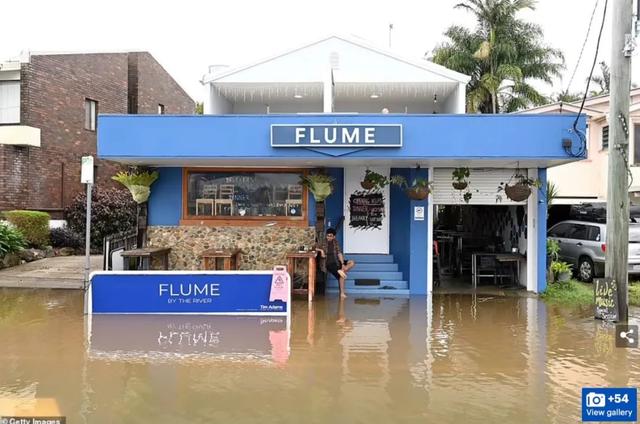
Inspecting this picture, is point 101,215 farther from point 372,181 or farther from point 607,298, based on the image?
point 607,298

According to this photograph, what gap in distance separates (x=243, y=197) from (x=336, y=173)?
7.09ft

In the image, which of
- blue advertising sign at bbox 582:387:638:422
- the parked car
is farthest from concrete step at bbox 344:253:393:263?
blue advertising sign at bbox 582:387:638:422

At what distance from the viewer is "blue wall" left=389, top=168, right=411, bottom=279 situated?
40.2 feet

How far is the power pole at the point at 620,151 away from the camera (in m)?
8.45

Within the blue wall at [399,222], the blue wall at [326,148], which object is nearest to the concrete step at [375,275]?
the blue wall at [399,222]

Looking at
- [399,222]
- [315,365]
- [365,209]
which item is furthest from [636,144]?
[315,365]

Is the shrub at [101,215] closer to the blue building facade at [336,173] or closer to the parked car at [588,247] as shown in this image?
the blue building facade at [336,173]

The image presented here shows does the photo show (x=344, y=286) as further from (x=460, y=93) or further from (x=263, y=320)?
(x=460, y=93)

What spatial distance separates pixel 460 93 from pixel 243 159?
19.8ft

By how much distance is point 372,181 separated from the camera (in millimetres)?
11656

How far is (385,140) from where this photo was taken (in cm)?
1041

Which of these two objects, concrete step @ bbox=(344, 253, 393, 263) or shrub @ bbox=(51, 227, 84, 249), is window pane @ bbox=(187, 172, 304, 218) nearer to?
concrete step @ bbox=(344, 253, 393, 263)

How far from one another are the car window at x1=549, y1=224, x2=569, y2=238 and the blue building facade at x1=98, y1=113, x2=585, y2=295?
263cm

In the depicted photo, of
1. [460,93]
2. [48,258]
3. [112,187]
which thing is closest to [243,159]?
[460,93]
